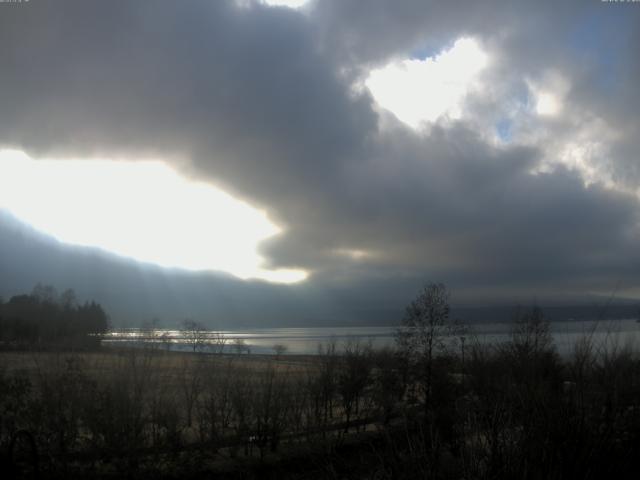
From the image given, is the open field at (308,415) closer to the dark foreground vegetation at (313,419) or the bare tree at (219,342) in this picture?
the dark foreground vegetation at (313,419)

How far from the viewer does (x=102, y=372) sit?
2231 cm

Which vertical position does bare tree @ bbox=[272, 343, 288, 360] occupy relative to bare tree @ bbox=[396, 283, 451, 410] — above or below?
below

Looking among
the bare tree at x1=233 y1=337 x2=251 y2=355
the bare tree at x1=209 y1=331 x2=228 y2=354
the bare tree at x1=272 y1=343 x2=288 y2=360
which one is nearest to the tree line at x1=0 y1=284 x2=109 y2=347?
the bare tree at x1=209 y1=331 x2=228 y2=354

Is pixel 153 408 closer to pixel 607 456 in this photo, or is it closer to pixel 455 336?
pixel 607 456

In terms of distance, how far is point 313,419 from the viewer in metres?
29.3

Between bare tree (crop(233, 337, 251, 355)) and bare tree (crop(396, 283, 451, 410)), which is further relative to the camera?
bare tree (crop(233, 337, 251, 355))

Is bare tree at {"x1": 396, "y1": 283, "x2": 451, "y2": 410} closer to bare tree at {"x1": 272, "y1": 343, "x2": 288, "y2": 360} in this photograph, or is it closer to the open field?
the open field

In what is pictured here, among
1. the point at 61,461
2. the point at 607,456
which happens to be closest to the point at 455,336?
the point at 61,461

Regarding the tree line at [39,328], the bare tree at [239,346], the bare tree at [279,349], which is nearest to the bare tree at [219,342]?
the bare tree at [239,346]

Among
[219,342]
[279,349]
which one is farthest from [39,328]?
[279,349]

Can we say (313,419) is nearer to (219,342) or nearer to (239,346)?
(219,342)

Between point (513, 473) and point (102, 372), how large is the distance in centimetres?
2093

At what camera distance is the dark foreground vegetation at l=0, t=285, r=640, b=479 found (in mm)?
6285

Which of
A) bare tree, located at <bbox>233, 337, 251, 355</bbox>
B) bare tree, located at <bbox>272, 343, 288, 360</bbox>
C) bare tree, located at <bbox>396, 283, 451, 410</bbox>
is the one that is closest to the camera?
bare tree, located at <bbox>396, 283, 451, 410</bbox>
